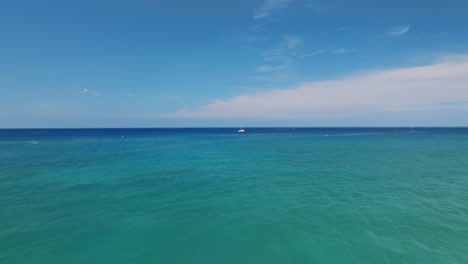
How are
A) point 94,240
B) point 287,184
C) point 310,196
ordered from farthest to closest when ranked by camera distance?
point 287,184 < point 310,196 < point 94,240

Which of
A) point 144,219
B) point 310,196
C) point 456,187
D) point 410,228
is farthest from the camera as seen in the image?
point 456,187

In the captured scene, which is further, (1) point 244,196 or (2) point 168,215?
(1) point 244,196

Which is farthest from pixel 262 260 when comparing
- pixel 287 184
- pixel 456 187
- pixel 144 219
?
pixel 456 187

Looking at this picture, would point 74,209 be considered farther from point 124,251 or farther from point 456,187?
point 456,187

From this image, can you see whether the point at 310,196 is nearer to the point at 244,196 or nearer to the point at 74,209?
the point at 244,196

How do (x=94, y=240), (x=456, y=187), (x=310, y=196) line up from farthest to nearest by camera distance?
(x=456, y=187), (x=310, y=196), (x=94, y=240)

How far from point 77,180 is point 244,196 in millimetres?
18837

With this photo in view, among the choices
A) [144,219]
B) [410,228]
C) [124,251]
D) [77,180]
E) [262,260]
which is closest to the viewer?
[262,260]

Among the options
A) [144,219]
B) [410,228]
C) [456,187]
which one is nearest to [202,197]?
[144,219]

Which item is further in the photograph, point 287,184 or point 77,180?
point 77,180

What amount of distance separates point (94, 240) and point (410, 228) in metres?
18.0

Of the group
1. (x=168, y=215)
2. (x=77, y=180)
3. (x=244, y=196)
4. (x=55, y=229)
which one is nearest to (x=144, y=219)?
(x=168, y=215)

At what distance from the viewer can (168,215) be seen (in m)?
16.0

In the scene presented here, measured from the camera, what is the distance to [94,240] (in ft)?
41.3
